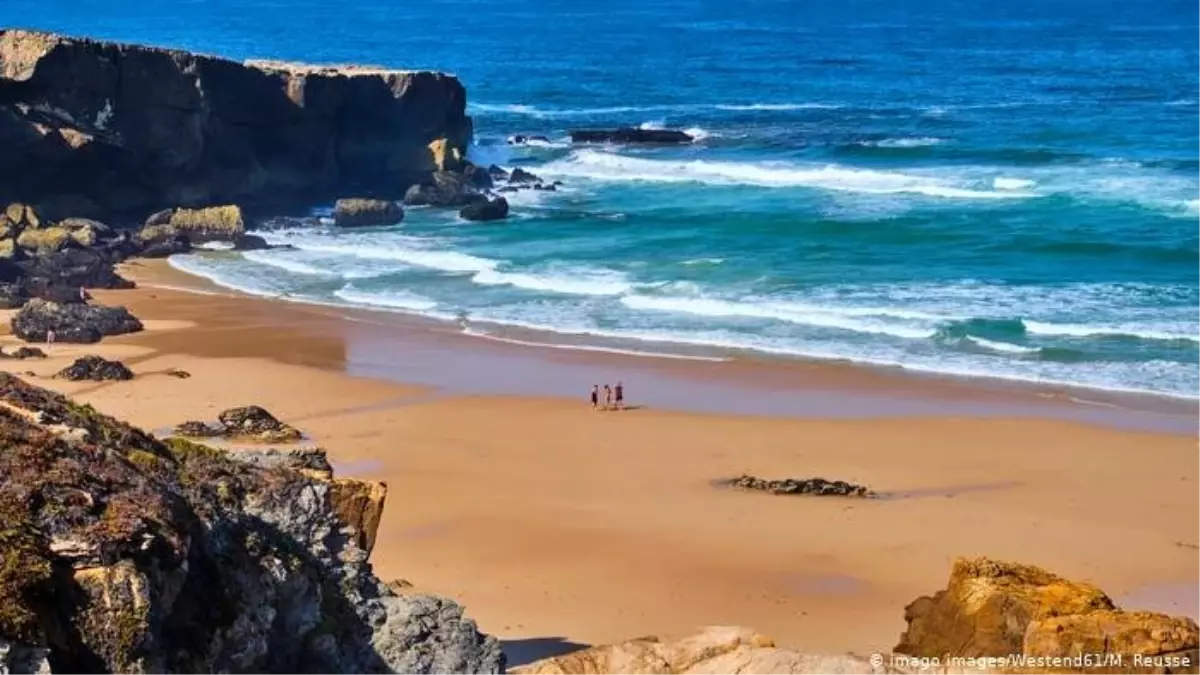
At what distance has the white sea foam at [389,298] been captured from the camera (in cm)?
3675

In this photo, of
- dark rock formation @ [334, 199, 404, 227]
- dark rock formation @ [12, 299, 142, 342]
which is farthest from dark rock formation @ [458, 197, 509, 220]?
dark rock formation @ [12, 299, 142, 342]

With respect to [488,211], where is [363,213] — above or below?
below

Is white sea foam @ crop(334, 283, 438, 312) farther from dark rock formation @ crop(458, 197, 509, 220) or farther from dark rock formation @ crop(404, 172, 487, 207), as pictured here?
dark rock formation @ crop(404, 172, 487, 207)

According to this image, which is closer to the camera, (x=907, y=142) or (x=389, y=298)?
(x=389, y=298)

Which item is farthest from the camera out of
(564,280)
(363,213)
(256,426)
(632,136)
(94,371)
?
(632,136)

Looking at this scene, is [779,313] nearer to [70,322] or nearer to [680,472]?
[680,472]

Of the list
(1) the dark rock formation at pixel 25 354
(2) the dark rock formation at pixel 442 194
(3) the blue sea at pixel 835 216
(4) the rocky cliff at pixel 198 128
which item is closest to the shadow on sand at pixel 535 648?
(3) the blue sea at pixel 835 216

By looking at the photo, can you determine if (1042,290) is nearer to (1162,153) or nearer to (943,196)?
(943,196)

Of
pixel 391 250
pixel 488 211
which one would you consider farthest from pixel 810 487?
pixel 488 211

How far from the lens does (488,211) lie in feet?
159

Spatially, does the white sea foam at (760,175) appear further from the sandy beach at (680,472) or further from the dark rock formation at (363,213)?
the sandy beach at (680,472)

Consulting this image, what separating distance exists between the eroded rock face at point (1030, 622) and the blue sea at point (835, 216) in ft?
53.7

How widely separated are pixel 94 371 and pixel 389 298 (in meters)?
10.2

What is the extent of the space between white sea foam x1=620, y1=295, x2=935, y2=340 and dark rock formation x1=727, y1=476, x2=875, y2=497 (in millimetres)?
10619
